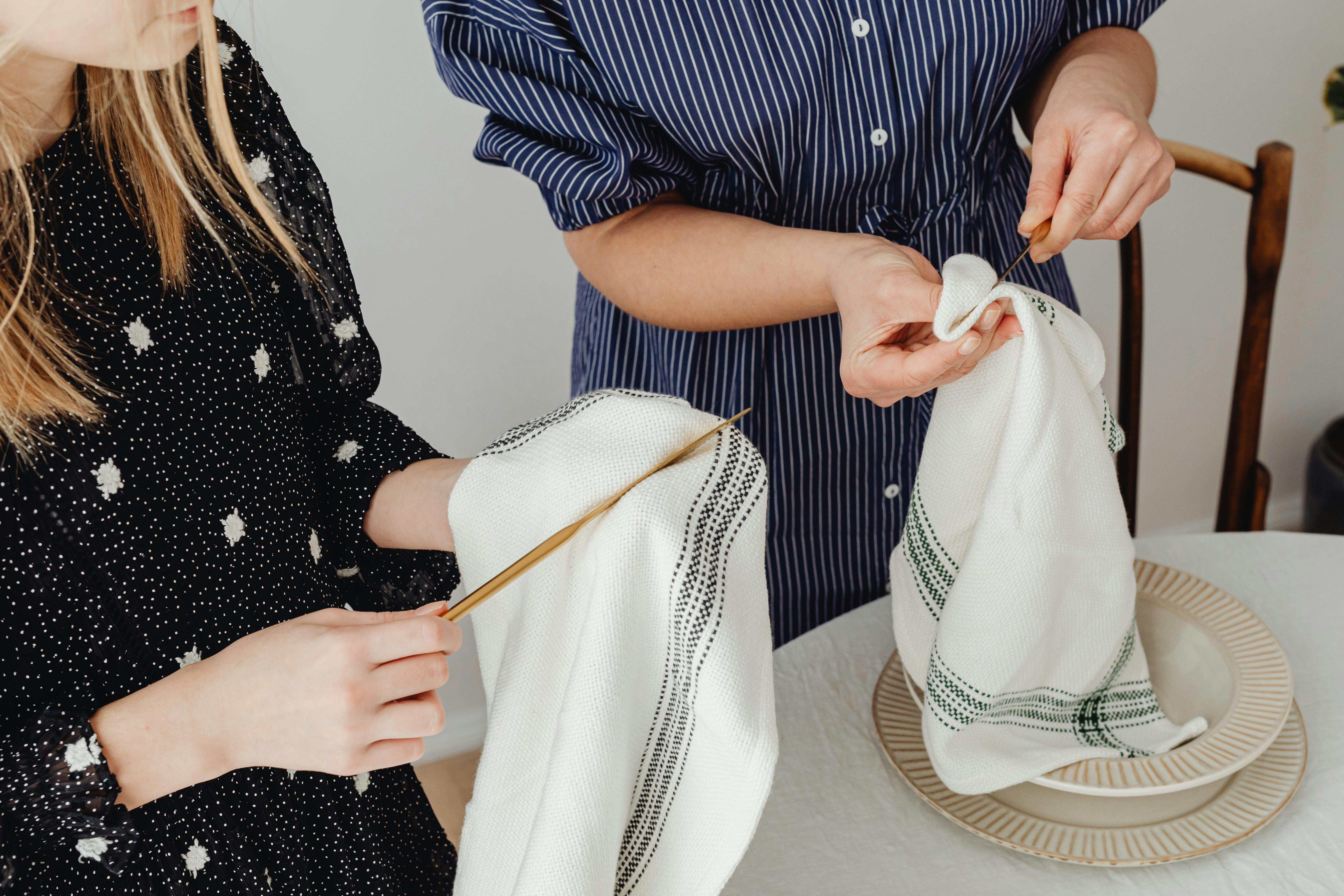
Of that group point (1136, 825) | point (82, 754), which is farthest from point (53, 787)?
point (1136, 825)

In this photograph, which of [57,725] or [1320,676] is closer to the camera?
[57,725]

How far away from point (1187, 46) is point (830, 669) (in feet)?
4.47

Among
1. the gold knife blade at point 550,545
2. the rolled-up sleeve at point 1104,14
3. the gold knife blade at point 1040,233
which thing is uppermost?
the rolled-up sleeve at point 1104,14

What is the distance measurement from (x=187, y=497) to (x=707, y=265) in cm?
44

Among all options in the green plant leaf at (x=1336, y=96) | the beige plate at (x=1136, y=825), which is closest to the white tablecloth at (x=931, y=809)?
the beige plate at (x=1136, y=825)

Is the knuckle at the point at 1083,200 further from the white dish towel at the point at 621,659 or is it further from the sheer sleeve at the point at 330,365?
the sheer sleeve at the point at 330,365

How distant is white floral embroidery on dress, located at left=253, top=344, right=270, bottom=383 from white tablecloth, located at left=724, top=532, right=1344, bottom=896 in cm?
44

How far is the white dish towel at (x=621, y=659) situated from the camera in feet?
1.81

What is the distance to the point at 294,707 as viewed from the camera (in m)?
0.52

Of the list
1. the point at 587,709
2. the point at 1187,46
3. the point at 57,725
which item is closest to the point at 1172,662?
the point at 587,709

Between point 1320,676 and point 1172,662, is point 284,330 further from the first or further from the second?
point 1320,676

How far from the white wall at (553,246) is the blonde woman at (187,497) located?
0.39 metres

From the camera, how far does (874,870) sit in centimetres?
69

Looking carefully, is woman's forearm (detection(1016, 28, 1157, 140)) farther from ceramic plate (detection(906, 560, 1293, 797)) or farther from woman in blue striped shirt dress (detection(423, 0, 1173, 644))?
ceramic plate (detection(906, 560, 1293, 797))
